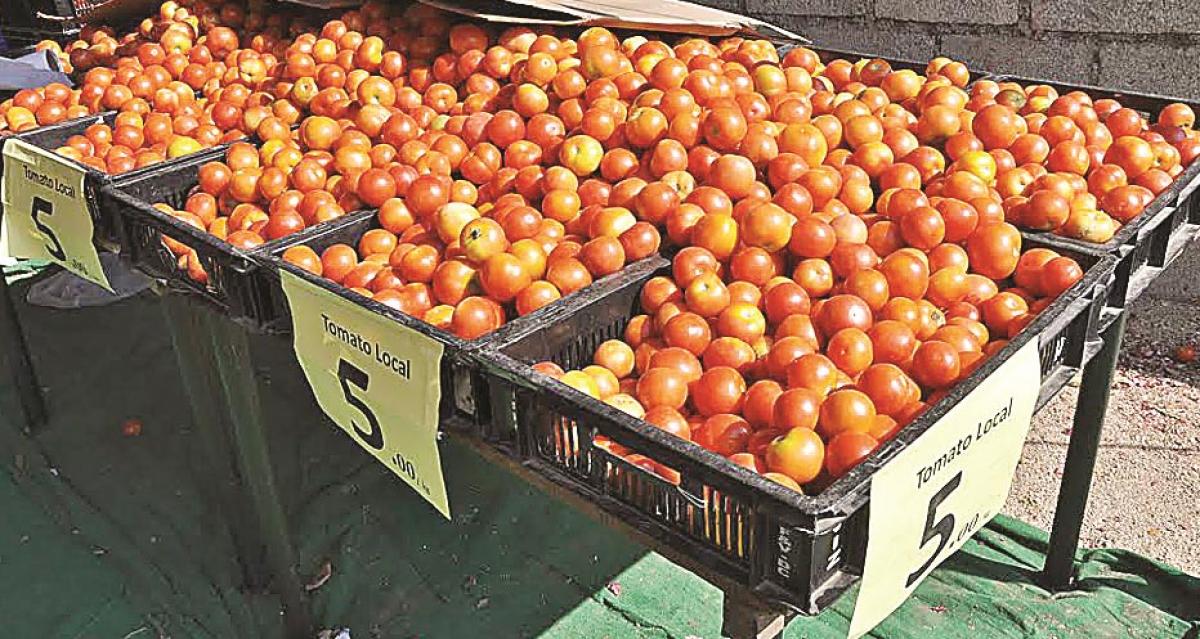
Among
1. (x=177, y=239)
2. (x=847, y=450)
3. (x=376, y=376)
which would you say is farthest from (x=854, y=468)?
(x=177, y=239)

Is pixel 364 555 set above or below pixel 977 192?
below

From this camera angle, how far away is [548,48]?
8.08 feet

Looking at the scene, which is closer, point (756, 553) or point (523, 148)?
point (756, 553)

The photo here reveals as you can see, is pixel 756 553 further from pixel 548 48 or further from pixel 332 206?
pixel 548 48

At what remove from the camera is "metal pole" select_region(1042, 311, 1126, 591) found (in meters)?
2.22

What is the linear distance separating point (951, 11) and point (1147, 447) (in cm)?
173

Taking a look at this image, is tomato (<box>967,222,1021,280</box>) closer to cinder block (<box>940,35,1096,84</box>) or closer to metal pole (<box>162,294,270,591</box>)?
metal pole (<box>162,294,270,591</box>)

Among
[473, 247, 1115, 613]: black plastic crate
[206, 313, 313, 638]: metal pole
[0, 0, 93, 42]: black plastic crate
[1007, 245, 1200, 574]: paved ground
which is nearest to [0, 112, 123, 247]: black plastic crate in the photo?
[206, 313, 313, 638]: metal pole

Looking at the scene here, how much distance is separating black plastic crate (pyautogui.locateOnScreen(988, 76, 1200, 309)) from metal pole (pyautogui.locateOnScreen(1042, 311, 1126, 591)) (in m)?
0.26

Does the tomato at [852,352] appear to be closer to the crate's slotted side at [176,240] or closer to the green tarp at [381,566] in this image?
the crate's slotted side at [176,240]

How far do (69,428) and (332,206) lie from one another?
2041mm

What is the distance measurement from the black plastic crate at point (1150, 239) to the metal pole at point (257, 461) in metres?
1.70

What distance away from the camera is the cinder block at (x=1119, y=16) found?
10.8ft

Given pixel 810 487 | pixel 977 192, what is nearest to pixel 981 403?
pixel 810 487
